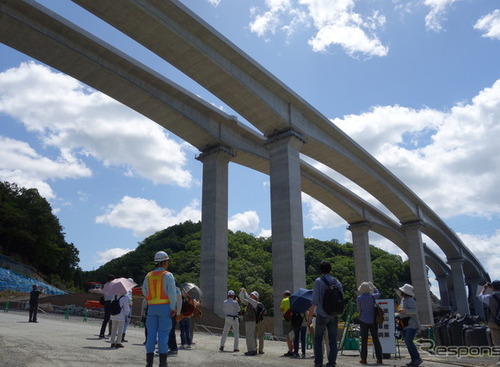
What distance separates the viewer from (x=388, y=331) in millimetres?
9773

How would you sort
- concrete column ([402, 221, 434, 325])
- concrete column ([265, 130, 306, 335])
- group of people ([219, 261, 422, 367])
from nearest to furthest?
group of people ([219, 261, 422, 367]) → concrete column ([265, 130, 306, 335]) → concrete column ([402, 221, 434, 325])

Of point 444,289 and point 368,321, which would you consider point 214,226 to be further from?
point 444,289

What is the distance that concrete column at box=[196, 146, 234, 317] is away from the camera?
24.8m

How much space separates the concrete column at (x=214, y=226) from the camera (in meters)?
24.8

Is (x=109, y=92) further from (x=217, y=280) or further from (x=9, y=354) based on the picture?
(x=9, y=354)

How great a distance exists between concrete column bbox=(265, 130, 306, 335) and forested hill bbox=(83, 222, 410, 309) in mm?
32585

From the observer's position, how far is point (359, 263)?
42.7 metres

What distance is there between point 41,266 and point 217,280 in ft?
110

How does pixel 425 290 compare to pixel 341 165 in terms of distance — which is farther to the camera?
pixel 425 290

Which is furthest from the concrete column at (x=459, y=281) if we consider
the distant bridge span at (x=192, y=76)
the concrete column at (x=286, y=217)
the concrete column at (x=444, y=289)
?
the concrete column at (x=286, y=217)

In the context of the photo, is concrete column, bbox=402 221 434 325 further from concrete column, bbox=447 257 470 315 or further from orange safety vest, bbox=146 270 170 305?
orange safety vest, bbox=146 270 170 305

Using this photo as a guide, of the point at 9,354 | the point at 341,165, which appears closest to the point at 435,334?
the point at 9,354

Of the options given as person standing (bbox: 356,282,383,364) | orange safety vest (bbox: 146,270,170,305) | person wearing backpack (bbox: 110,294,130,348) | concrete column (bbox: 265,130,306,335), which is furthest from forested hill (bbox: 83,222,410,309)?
orange safety vest (bbox: 146,270,170,305)

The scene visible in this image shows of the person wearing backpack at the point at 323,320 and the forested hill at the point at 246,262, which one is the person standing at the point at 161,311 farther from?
the forested hill at the point at 246,262
